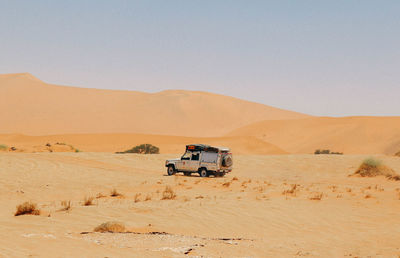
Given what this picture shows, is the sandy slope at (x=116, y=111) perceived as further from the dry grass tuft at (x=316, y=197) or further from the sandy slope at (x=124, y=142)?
the dry grass tuft at (x=316, y=197)

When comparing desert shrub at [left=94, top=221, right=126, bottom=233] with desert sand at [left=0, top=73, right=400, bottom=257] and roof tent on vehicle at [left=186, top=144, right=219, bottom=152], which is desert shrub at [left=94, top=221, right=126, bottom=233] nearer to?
desert sand at [left=0, top=73, right=400, bottom=257]

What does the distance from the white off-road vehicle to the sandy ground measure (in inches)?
38.4

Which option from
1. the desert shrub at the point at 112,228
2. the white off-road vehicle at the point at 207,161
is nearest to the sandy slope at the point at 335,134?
the white off-road vehicle at the point at 207,161

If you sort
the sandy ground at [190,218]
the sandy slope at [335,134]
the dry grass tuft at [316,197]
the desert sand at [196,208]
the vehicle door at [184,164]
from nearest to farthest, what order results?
the sandy ground at [190,218], the desert sand at [196,208], the dry grass tuft at [316,197], the vehicle door at [184,164], the sandy slope at [335,134]

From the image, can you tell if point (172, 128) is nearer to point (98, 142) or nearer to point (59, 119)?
point (59, 119)

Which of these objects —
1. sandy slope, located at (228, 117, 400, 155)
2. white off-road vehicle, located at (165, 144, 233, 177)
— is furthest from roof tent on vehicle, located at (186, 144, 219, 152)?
sandy slope, located at (228, 117, 400, 155)

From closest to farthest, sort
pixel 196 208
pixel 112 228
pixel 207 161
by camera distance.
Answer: pixel 112 228
pixel 196 208
pixel 207 161

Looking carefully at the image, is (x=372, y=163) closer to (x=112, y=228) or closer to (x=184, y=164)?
(x=184, y=164)

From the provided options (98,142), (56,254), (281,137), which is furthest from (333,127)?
(56,254)

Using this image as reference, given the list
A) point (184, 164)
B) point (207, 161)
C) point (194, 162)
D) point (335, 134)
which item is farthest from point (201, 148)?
point (335, 134)

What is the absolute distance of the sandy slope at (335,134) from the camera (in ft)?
238

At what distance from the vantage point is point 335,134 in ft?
266

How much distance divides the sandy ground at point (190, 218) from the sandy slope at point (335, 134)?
45.9 m

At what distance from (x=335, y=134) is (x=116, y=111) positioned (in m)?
50.3
